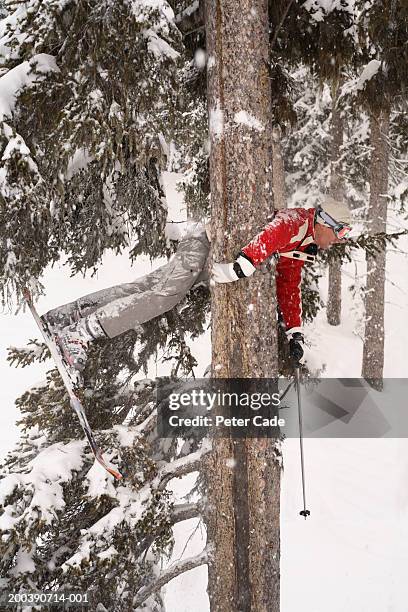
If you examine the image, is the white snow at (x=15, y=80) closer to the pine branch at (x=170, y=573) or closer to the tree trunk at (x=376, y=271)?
the pine branch at (x=170, y=573)

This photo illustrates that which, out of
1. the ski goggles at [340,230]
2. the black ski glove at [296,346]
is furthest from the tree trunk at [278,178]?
the black ski glove at [296,346]

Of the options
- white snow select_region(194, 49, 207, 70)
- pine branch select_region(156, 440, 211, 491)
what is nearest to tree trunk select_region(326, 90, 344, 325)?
white snow select_region(194, 49, 207, 70)

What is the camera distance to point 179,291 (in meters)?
4.48

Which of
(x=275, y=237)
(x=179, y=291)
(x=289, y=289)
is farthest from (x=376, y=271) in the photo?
(x=275, y=237)

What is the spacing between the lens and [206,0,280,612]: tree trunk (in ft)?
11.9

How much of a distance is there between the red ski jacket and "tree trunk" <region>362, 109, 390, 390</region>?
7651 millimetres

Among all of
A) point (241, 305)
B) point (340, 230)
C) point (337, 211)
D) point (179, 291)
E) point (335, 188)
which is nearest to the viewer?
point (241, 305)

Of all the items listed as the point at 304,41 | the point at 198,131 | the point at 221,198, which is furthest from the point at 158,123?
the point at 198,131

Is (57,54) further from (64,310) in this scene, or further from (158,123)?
(64,310)

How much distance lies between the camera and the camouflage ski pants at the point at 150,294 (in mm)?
4305

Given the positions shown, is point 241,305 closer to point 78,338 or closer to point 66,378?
point 78,338

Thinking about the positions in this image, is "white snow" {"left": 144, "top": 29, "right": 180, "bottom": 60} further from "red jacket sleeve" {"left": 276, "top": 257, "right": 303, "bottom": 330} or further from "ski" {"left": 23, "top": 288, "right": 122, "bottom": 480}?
"ski" {"left": 23, "top": 288, "right": 122, "bottom": 480}

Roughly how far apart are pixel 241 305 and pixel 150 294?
98 cm

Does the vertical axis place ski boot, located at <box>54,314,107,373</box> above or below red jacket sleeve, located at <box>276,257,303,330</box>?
below
